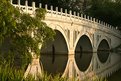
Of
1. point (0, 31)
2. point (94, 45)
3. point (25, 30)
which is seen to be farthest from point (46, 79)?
point (94, 45)

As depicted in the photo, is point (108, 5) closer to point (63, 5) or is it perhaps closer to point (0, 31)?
point (63, 5)

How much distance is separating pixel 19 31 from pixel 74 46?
27.5 metres

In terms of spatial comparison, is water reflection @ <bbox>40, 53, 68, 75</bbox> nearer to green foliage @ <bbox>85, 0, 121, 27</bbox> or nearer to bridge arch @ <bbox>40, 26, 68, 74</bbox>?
bridge arch @ <bbox>40, 26, 68, 74</bbox>

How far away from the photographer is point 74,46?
48125 mm

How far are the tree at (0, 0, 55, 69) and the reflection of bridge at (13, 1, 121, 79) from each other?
10936 mm

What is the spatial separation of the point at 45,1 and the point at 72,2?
1436cm

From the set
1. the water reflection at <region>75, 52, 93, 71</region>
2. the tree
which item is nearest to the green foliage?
the water reflection at <region>75, 52, 93, 71</region>

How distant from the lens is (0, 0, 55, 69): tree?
19625 mm

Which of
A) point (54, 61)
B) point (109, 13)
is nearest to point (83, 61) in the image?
point (54, 61)

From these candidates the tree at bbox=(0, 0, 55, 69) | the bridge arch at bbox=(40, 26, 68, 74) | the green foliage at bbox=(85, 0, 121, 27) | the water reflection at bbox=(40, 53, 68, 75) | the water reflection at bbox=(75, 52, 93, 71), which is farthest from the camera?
the green foliage at bbox=(85, 0, 121, 27)

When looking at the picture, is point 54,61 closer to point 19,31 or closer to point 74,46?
point 74,46

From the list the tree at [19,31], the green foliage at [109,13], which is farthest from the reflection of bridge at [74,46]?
the tree at [19,31]

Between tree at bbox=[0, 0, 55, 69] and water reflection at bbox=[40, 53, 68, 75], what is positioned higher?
tree at bbox=[0, 0, 55, 69]

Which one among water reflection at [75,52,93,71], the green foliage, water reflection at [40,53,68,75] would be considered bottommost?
water reflection at [75,52,93,71]
